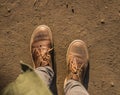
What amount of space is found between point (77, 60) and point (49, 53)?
22 cm

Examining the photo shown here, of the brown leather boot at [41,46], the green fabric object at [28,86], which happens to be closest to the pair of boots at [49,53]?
the brown leather boot at [41,46]

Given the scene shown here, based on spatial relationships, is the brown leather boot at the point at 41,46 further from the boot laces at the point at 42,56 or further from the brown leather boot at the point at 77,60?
the brown leather boot at the point at 77,60

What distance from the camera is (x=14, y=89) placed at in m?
1.42

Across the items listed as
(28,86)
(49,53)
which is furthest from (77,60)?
(28,86)

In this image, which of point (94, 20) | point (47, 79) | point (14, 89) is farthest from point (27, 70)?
point (94, 20)

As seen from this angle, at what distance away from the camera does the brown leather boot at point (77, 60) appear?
81.8 inches

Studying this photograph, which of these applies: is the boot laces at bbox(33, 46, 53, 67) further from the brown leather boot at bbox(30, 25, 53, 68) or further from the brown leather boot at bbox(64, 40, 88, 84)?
the brown leather boot at bbox(64, 40, 88, 84)

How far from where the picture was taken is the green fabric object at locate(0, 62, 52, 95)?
4.64 feet

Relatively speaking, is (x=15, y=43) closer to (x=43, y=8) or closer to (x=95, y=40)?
(x=43, y=8)

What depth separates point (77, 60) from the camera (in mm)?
2129

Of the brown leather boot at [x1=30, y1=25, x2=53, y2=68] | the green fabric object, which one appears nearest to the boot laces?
the brown leather boot at [x1=30, y1=25, x2=53, y2=68]

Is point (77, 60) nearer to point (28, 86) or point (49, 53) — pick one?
point (49, 53)

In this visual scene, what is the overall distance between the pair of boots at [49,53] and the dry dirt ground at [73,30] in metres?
0.04

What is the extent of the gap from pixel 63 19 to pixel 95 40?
0.28 m
